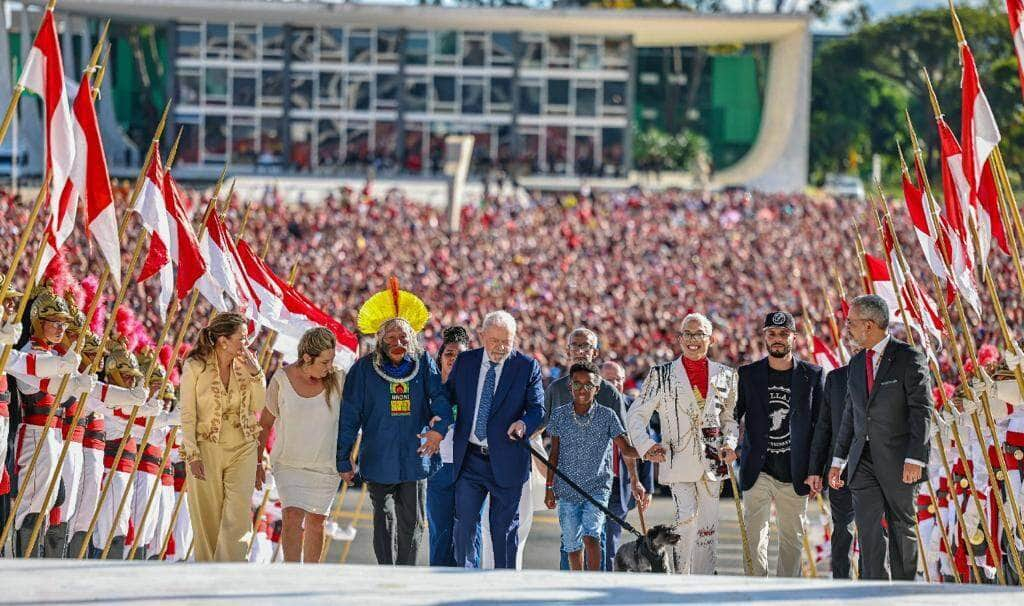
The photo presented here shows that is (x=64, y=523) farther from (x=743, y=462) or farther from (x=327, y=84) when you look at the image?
(x=327, y=84)

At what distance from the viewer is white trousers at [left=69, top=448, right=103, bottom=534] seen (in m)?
12.5

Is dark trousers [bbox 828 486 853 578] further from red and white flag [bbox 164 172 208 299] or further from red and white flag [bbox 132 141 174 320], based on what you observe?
red and white flag [bbox 132 141 174 320]

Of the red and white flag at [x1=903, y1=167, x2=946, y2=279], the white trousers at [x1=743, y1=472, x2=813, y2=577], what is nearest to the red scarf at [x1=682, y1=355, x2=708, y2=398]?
the white trousers at [x1=743, y1=472, x2=813, y2=577]

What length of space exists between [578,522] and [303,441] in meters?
1.90

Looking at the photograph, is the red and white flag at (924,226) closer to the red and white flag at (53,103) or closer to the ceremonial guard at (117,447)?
the ceremonial guard at (117,447)

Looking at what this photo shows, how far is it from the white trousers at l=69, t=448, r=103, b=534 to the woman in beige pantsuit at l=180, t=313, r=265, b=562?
7.21ft

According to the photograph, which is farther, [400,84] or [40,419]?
[400,84]

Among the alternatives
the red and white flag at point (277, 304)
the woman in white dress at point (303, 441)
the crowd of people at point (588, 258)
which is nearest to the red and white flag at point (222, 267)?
the red and white flag at point (277, 304)

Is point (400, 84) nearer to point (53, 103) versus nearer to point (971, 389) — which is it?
point (971, 389)

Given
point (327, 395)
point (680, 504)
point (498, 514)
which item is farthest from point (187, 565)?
point (680, 504)

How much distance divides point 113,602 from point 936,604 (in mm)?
3456

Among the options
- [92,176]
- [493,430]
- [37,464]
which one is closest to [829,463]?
[493,430]

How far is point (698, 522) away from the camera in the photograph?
11.4 metres

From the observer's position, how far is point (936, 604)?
8.07 meters
